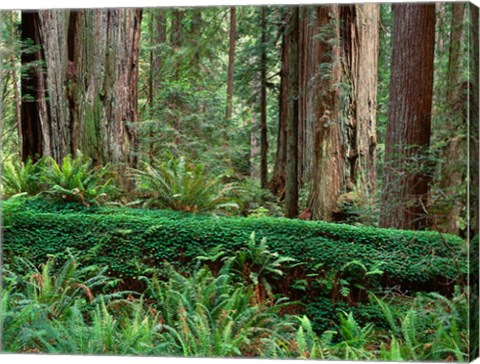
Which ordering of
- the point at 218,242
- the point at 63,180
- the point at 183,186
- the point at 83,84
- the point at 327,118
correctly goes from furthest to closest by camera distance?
the point at 83,84
the point at 327,118
the point at 63,180
the point at 183,186
the point at 218,242

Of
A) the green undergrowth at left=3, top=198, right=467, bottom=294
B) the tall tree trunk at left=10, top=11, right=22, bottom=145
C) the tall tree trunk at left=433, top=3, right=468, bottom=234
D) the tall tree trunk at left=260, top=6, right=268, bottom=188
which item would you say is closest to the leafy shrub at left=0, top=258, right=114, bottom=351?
the green undergrowth at left=3, top=198, right=467, bottom=294

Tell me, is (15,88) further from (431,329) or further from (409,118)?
(431,329)

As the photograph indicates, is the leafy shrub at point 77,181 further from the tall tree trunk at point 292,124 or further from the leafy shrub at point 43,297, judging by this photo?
the tall tree trunk at point 292,124

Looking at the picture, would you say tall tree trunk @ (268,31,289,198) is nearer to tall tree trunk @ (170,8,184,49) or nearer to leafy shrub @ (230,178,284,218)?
leafy shrub @ (230,178,284,218)

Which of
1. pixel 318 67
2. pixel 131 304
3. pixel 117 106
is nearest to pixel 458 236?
pixel 318 67

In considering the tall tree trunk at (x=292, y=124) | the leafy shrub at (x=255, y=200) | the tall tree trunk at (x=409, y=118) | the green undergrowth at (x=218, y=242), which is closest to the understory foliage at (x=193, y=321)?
the green undergrowth at (x=218, y=242)

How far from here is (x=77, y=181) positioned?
214 inches

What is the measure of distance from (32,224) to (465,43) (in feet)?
11.8

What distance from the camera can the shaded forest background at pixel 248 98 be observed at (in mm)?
4949

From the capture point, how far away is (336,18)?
5613 millimetres

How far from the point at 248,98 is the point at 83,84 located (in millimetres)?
1495

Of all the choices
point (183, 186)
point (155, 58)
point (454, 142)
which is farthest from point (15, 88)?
point (454, 142)

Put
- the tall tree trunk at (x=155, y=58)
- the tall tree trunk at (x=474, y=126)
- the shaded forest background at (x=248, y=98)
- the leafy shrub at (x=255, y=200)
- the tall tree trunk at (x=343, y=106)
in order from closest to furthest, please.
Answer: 1. the tall tree trunk at (x=474, y=126)
2. the shaded forest background at (x=248, y=98)
3. the leafy shrub at (x=255, y=200)
4. the tall tree trunk at (x=343, y=106)
5. the tall tree trunk at (x=155, y=58)

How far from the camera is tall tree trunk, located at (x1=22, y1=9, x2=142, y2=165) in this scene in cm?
561
